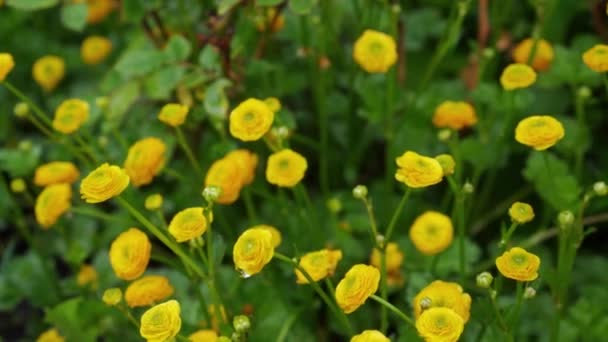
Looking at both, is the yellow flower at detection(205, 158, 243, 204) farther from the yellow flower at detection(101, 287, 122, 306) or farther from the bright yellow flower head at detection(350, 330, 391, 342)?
the bright yellow flower head at detection(350, 330, 391, 342)

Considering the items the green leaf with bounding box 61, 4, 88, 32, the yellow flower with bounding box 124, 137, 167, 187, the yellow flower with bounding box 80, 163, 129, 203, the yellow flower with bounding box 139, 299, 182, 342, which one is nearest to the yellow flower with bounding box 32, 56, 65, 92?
the green leaf with bounding box 61, 4, 88, 32

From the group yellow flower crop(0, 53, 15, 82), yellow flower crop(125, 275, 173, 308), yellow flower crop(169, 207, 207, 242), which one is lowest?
yellow flower crop(125, 275, 173, 308)

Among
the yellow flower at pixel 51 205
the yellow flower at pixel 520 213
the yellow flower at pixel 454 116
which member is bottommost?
the yellow flower at pixel 51 205


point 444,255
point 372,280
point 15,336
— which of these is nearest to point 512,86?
point 444,255

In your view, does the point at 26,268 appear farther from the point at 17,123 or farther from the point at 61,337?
the point at 17,123

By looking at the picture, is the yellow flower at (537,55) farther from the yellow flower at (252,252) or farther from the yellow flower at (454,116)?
the yellow flower at (252,252)

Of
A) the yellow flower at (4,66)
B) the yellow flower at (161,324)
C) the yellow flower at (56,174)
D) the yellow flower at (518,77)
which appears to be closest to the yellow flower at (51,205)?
the yellow flower at (56,174)
